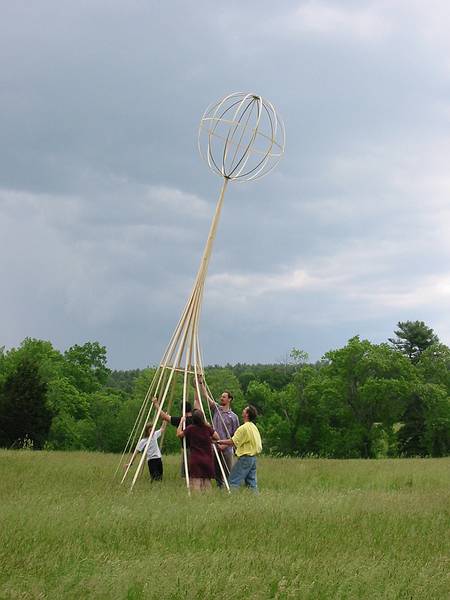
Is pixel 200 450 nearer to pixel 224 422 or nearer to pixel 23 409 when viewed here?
pixel 224 422

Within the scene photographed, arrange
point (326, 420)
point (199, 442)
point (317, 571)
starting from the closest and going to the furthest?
point (317, 571) < point (199, 442) < point (326, 420)

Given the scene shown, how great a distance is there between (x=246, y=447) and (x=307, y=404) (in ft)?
113

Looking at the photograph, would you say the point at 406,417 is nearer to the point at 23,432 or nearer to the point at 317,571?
the point at 23,432

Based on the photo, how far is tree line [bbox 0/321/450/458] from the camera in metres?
39.4

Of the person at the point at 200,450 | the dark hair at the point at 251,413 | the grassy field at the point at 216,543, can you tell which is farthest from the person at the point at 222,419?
the grassy field at the point at 216,543

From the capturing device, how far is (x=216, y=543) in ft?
21.8

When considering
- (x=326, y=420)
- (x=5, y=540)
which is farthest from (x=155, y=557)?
(x=326, y=420)

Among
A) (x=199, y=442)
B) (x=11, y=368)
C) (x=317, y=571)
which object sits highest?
(x=11, y=368)

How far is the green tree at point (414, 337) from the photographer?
65.6 m

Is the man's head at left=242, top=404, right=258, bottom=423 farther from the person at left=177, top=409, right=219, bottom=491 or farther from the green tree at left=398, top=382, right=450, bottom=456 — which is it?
the green tree at left=398, top=382, right=450, bottom=456

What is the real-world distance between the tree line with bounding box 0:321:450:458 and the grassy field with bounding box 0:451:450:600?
88.7 feet

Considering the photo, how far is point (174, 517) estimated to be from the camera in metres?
7.66

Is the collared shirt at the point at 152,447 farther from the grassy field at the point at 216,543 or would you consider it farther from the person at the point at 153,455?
the grassy field at the point at 216,543

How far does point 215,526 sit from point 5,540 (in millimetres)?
2212
